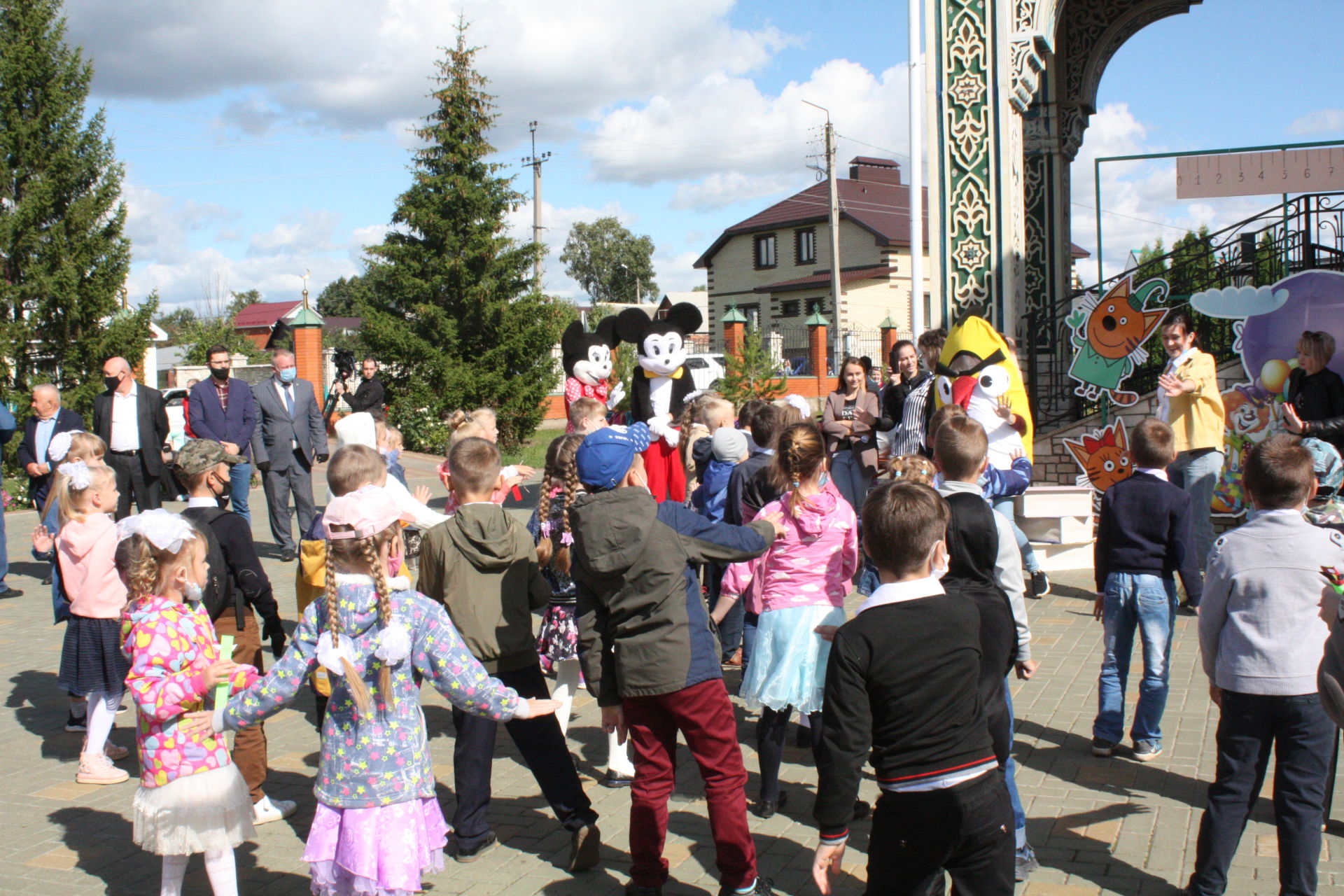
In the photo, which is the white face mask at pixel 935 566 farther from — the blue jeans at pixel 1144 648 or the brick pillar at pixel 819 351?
the brick pillar at pixel 819 351

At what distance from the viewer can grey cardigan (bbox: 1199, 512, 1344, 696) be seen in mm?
3307

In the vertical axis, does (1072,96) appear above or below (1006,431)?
above

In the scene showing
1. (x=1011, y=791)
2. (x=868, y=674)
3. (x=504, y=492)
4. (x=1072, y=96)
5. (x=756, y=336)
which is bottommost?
(x=1011, y=791)

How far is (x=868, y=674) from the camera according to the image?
2654 millimetres

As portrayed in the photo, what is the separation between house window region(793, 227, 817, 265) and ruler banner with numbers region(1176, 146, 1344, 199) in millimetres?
35231

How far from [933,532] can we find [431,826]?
1.81 meters

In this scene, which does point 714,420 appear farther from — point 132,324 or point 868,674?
point 132,324

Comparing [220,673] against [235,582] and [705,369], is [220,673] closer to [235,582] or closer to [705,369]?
[235,582]

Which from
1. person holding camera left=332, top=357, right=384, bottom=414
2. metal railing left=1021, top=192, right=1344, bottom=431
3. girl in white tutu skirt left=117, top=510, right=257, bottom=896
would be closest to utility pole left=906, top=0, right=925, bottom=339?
metal railing left=1021, top=192, right=1344, bottom=431

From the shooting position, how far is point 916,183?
11.0 metres

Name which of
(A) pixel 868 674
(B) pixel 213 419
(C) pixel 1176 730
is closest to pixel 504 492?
(A) pixel 868 674

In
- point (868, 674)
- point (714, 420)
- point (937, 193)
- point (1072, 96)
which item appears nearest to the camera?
point (868, 674)

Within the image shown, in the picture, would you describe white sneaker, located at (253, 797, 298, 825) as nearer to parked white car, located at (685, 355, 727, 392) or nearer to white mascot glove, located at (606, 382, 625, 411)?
white mascot glove, located at (606, 382, 625, 411)

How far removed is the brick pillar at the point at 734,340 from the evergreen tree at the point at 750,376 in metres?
0.16
